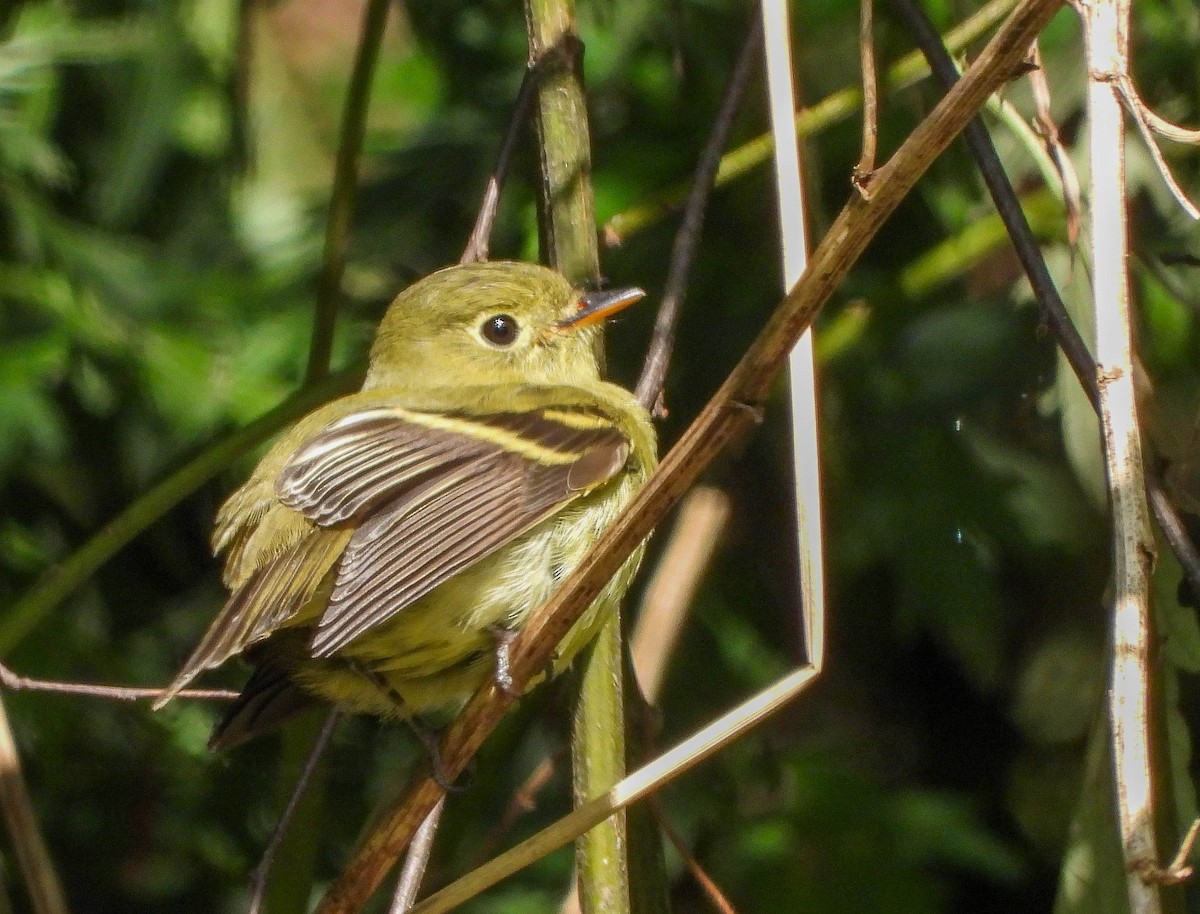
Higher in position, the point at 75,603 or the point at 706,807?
the point at 75,603

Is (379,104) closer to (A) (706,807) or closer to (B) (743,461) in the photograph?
(B) (743,461)

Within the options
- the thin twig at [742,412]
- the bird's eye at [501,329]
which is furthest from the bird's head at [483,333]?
the thin twig at [742,412]

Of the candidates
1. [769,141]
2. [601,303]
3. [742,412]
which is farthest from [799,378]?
[769,141]

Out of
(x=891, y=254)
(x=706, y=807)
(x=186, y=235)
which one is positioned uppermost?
(x=186, y=235)

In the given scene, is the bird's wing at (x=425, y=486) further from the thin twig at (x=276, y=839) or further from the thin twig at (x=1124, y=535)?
the thin twig at (x=1124, y=535)

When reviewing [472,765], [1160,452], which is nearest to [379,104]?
[472,765]

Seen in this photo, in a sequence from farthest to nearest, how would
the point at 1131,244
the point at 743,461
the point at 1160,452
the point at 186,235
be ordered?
1. the point at 186,235
2. the point at 743,461
3. the point at 1131,244
4. the point at 1160,452

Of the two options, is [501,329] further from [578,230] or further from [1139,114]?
[1139,114]
